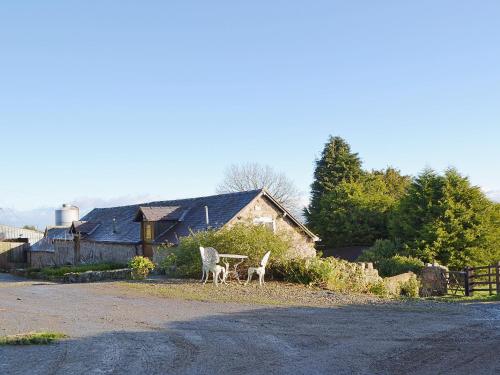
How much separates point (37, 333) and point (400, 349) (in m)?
6.22

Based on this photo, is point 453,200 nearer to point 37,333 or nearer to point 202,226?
point 202,226

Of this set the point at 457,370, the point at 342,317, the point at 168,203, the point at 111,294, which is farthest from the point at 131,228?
the point at 457,370

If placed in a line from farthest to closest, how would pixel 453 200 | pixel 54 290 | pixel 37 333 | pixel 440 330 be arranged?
pixel 453 200
pixel 54 290
pixel 440 330
pixel 37 333

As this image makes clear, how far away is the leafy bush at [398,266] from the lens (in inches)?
1066

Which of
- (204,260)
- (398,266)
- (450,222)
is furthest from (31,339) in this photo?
(450,222)

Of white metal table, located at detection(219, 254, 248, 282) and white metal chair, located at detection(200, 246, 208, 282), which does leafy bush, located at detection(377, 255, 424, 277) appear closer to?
white metal table, located at detection(219, 254, 248, 282)

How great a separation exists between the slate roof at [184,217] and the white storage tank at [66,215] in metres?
17.1

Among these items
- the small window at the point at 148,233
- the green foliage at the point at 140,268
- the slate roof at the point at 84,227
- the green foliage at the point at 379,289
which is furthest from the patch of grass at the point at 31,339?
the slate roof at the point at 84,227

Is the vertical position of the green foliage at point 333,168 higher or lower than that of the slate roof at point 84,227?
higher

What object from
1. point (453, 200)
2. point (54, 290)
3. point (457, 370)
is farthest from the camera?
point (453, 200)

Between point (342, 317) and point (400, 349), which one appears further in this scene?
point (342, 317)

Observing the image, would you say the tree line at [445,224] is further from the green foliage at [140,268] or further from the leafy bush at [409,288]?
the green foliage at [140,268]

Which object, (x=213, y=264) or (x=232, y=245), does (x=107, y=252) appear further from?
(x=213, y=264)

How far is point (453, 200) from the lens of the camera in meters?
31.4
